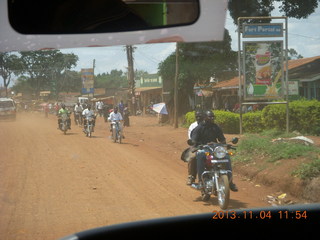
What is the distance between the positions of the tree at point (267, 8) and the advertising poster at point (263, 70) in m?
0.25

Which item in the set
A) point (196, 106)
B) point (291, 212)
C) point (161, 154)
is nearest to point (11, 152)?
point (161, 154)

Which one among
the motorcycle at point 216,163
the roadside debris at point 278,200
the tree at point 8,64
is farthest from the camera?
the motorcycle at point 216,163

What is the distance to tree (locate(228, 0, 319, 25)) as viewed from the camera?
2.59 metres

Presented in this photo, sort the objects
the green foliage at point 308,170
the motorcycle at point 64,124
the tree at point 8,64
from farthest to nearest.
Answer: the green foliage at point 308,170, the motorcycle at point 64,124, the tree at point 8,64

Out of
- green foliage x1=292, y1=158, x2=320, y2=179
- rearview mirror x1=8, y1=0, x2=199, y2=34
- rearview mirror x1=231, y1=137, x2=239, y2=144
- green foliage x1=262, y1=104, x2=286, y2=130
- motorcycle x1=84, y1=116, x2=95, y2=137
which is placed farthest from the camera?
green foliage x1=292, y1=158, x2=320, y2=179

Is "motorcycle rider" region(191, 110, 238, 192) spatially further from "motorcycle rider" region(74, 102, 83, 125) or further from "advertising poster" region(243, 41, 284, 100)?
"motorcycle rider" region(74, 102, 83, 125)

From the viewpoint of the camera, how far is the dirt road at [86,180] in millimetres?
2277

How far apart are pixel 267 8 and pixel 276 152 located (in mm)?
1733

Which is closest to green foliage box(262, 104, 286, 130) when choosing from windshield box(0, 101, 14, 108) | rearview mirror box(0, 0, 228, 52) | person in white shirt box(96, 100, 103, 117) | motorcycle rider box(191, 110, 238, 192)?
motorcycle rider box(191, 110, 238, 192)

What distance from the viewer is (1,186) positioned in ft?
7.94

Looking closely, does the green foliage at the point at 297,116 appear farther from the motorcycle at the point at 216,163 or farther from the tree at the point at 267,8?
the tree at the point at 267,8

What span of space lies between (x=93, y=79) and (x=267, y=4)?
116cm

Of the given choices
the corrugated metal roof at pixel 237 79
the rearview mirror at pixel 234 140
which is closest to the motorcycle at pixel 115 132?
the corrugated metal roof at pixel 237 79

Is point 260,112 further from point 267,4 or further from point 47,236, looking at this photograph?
point 47,236
